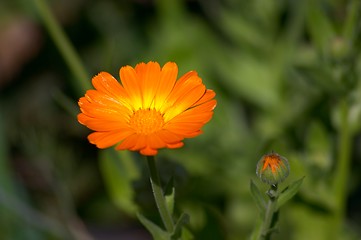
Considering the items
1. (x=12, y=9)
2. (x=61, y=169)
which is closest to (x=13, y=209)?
(x=61, y=169)

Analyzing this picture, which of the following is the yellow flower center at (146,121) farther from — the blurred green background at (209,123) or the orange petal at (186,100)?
the blurred green background at (209,123)

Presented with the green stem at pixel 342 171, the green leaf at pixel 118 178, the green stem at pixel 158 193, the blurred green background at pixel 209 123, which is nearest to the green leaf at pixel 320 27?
the blurred green background at pixel 209 123

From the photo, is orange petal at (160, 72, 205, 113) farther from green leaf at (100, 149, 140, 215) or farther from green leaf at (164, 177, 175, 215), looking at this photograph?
green leaf at (100, 149, 140, 215)

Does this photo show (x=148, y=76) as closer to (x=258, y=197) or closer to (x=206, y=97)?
(x=206, y=97)

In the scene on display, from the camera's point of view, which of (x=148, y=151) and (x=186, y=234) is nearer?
(x=148, y=151)

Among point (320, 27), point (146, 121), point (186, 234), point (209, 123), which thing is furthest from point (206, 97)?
point (209, 123)

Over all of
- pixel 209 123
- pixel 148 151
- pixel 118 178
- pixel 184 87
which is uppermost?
pixel 209 123

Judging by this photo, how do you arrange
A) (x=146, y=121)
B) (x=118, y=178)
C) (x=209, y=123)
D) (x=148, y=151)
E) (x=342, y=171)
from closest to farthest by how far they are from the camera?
(x=148, y=151)
(x=146, y=121)
(x=342, y=171)
(x=118, y=178)
(x=209, y=123)
